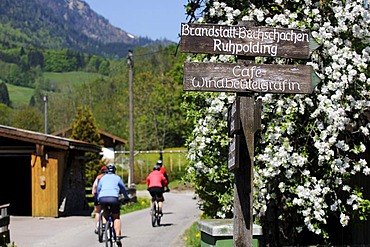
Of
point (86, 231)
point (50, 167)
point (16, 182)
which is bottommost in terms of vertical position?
point (86, 231)

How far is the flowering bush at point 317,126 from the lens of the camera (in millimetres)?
11367

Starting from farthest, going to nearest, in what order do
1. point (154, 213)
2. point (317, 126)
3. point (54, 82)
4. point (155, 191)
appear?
point (54, 82)
point (155, 191)
point (154, 213)
point (317, 126)

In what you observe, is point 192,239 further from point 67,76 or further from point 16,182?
point 67,76

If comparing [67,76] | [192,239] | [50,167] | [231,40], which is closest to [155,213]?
[192,239]

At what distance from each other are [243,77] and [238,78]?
54 mm

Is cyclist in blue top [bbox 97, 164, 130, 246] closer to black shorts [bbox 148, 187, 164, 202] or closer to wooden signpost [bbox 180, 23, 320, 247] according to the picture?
black shorts [bbox 148, 187, 164, 202]

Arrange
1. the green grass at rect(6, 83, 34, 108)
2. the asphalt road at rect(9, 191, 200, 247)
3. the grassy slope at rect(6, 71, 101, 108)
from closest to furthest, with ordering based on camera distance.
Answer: the asphalt road at rect(9, 191, 200, 247) < the green grass at rect(6, 83, 34, 108) < the grassy slope at rect(6, 71, 101, 108)

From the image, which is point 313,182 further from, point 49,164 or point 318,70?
point 49,164

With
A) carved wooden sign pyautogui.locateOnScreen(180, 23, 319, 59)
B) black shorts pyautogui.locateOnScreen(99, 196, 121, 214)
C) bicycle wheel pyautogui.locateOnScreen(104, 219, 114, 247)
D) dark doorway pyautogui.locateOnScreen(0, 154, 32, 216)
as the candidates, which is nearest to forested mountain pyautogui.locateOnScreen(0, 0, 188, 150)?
black shorts pyautogui.locateOnScreen(99, 196, 121, 214)

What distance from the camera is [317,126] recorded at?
11.5m

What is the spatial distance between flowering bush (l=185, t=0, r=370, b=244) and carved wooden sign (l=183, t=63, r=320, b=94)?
3.51m

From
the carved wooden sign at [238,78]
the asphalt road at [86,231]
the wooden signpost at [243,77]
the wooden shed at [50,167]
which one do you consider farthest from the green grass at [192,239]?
the wooden shed at [50,167]

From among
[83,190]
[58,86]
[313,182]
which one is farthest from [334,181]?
[58,86]

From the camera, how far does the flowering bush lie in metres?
11.4
